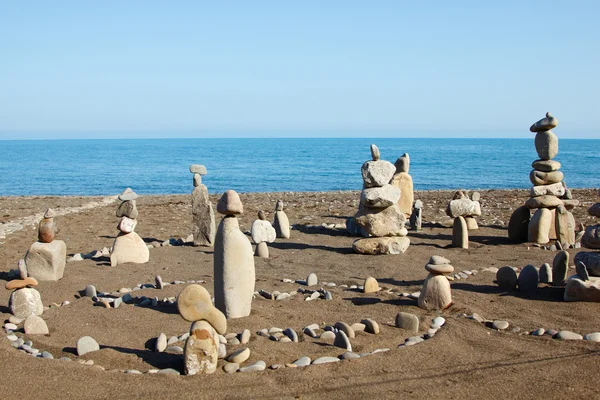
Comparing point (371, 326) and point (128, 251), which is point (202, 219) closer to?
point (128, 251)

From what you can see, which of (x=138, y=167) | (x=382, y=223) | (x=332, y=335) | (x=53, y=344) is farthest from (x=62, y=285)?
(x=138, y=167)

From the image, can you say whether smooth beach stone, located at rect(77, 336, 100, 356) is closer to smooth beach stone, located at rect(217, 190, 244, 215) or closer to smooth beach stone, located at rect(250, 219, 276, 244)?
smooth beach stone, located at rect(217, 190, 244, 215)

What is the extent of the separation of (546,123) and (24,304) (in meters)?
11.7

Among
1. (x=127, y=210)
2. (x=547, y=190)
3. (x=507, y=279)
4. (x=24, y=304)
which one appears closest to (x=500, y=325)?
(x=507, y=279)

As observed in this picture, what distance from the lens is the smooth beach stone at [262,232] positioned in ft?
47.8

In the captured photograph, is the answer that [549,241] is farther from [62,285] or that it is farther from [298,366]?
[62,285]

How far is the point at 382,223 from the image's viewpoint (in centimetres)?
1373

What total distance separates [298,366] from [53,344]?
3.13 m

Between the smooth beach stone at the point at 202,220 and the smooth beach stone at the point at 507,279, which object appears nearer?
the smooth beach stone at the point at 507,279

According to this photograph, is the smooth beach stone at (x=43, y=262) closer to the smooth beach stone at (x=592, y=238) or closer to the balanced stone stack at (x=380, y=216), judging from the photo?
the balanced stone stack at (x=380, y=216)

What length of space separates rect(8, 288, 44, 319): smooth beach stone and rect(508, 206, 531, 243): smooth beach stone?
1062 cm

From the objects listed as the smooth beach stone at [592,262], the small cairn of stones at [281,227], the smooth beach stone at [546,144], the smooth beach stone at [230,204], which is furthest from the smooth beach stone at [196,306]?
the smooth beach stone at [546,144]

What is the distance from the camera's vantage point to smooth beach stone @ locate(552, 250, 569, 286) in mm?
9844

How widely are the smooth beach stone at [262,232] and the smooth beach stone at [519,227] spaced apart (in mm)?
5702
